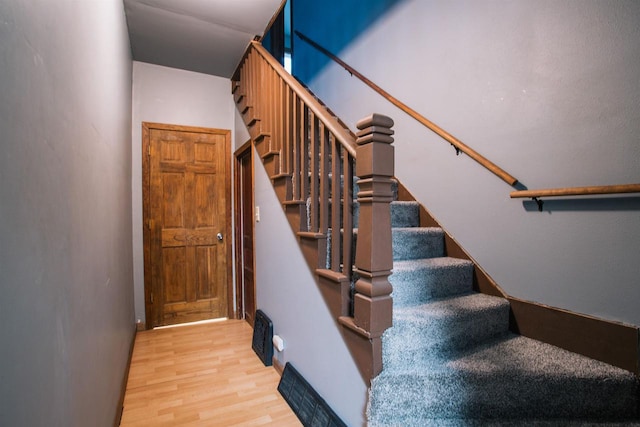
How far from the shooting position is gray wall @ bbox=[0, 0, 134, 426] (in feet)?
1.90

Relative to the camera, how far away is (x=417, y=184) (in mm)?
2402

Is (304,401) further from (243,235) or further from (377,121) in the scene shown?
(243,235)

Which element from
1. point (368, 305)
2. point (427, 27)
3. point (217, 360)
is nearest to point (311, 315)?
point (368, 305)

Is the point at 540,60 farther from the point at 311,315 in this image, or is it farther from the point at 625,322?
the point at 311,315

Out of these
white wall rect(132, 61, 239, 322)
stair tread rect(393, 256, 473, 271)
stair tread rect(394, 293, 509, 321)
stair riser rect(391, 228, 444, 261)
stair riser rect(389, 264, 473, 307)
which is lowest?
stair tread rect(394, 293, 509, 321)

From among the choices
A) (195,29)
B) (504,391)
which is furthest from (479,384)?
(195,29)

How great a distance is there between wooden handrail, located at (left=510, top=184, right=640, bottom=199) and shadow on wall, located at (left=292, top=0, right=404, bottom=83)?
1.80 m

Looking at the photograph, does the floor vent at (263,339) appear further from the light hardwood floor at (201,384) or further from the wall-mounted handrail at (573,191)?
the wall-mounted handrail at (573,191)

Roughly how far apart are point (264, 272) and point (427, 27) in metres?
2.33

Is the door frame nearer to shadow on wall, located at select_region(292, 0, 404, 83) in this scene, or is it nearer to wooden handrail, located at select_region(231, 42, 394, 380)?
wooden handrail, located at select_region(231, 42, 394, 380)

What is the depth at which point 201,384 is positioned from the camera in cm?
222

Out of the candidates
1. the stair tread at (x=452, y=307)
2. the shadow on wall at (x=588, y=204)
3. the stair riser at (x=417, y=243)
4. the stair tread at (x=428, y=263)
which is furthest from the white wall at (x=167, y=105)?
the shadow on wall at (x=588, y=204)

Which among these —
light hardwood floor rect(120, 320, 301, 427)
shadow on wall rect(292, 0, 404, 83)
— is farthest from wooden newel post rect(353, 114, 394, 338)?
shadow on wall rect(292, 0, 404, 83)

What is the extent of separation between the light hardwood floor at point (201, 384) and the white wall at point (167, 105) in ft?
2.52
